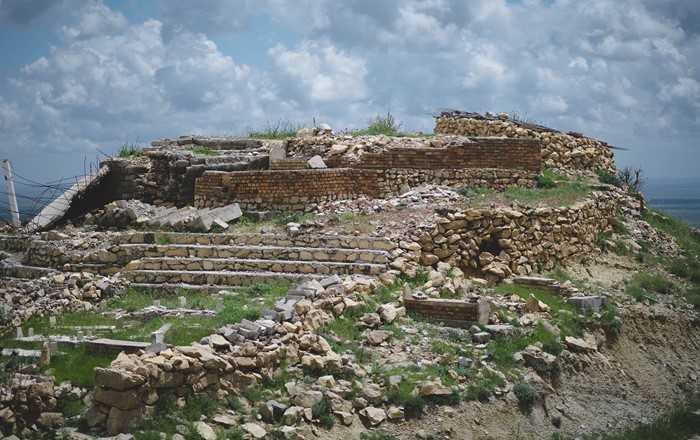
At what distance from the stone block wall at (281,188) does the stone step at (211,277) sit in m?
3.66

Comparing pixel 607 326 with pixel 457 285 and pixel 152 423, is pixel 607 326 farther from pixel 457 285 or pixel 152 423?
pixel 152 423

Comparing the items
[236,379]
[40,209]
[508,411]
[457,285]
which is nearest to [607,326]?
[457,285]

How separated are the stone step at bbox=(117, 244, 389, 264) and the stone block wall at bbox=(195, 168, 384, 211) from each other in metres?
2.96

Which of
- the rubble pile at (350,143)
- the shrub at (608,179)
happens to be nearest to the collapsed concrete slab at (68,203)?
the rubble pile at (350,143)

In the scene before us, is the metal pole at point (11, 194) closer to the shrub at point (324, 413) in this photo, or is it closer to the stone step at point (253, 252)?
the stone step at point (253, 252)

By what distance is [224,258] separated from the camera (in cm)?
1602

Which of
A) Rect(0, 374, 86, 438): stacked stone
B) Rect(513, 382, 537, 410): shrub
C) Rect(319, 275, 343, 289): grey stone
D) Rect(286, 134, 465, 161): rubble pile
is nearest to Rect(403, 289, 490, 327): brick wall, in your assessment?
Rect(319, 275, 343, 289): grey stone

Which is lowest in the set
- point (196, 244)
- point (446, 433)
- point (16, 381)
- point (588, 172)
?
point (446, 433)

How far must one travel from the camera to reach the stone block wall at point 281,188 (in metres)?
19.0

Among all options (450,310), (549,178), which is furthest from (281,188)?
(549,178)

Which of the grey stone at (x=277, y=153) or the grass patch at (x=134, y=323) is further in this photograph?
the grey stone at (x=277, y=153)

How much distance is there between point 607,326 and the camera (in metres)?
15.3

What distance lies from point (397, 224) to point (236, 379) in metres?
6.68

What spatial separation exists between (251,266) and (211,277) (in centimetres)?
74
